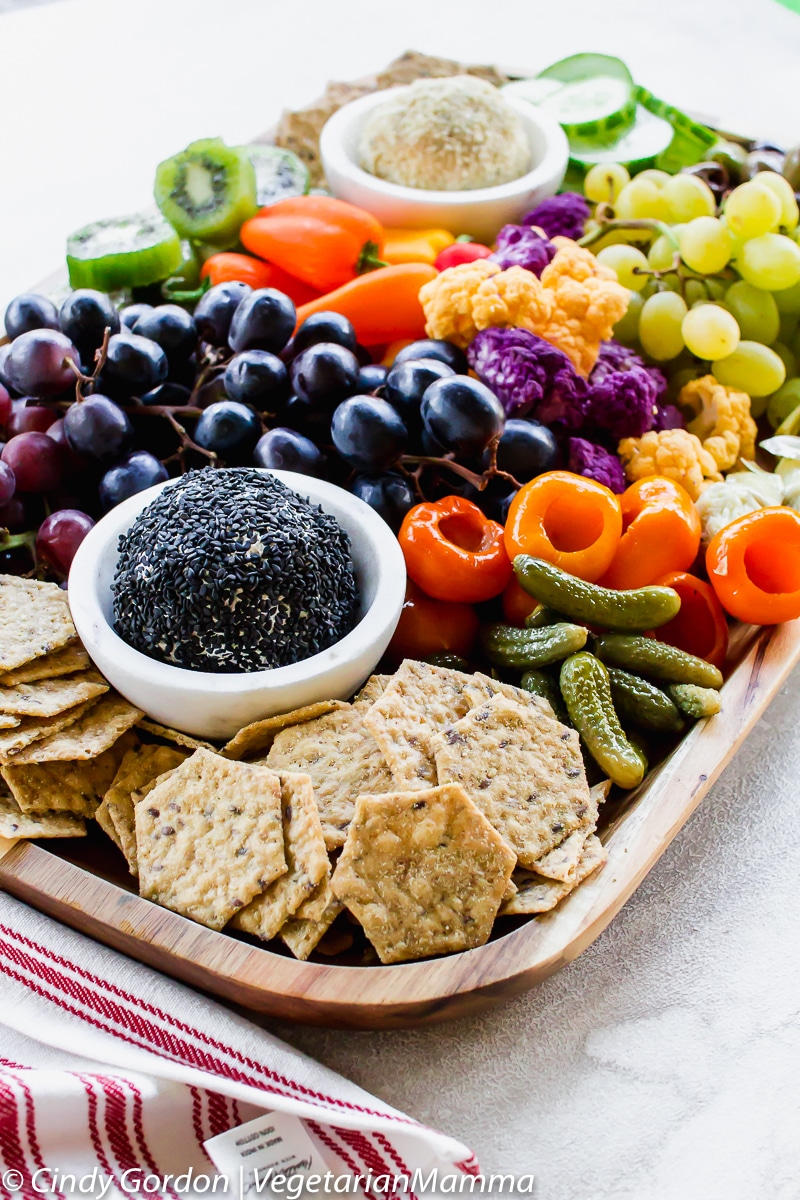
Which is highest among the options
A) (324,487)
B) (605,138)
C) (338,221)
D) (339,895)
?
(605,138)

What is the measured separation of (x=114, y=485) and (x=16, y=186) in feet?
6.04

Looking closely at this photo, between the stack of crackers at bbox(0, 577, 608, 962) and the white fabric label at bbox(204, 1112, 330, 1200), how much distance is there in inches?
7.1

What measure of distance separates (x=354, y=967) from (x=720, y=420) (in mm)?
1275

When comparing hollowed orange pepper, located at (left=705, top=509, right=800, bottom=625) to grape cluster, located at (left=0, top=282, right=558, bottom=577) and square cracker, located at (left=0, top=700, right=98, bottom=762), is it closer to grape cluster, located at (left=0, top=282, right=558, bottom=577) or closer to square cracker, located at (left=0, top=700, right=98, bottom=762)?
grape cluster, located at (left=0, top=282, right=558, bottom=577)

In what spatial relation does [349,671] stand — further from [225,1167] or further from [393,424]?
[225,1167]

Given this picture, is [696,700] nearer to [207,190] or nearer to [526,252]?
[526,252]

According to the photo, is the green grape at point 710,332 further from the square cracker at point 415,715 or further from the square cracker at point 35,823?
the square cracker at point 35,823

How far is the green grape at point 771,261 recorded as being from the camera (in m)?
2.02

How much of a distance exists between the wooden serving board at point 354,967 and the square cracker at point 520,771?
0.07 m

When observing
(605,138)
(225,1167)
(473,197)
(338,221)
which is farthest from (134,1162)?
(605,138)

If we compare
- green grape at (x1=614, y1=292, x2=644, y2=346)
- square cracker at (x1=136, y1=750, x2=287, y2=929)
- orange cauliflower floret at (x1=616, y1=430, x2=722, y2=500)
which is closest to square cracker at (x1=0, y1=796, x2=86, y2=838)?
square cracker at (x1=136, y1=750, x2=287, y2=929)

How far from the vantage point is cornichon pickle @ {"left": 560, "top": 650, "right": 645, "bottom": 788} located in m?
1.33

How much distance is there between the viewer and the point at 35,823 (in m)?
1.27

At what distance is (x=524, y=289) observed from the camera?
1.79 meters
